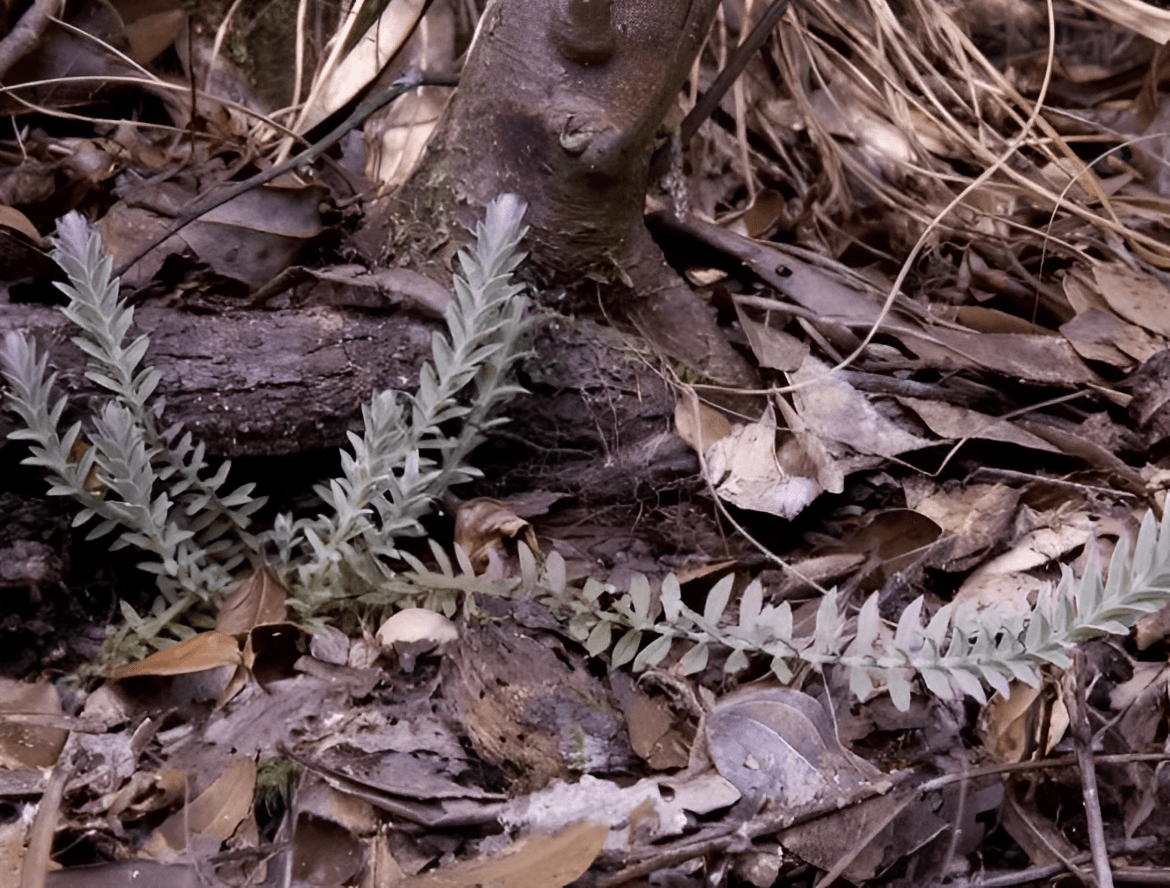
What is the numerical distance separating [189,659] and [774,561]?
0.69 metres

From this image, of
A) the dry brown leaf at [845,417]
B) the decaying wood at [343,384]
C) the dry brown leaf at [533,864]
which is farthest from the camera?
the dry brown leaf at [845,417]

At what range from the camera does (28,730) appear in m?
0.95

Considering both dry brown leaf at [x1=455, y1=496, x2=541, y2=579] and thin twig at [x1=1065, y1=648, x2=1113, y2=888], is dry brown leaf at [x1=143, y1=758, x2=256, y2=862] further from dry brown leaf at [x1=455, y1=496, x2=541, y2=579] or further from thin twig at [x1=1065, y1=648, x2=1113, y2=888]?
thin twig at [x1=1065, y1=648, x2=1113, y2=888]

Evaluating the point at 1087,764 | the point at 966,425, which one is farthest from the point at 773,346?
the point at 1087,764

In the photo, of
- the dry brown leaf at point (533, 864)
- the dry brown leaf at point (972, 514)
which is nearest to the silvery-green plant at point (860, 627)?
the dry brown leaf at point (972, 514)

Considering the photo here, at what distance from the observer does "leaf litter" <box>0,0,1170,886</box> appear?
0.86 metres

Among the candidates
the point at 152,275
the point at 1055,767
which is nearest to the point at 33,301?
the point at 152,275

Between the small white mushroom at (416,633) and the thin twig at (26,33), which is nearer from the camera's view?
the small white mushroom at (416,633)

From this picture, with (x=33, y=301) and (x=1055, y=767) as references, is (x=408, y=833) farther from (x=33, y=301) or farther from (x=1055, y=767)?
(x=33, y=301)

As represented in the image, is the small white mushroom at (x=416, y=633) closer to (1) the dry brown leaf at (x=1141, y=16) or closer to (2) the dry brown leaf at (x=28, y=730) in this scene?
(2) the dry brown leaf at (x=28, y=730)

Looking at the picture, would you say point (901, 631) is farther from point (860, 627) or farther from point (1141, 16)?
point (1141, 16)

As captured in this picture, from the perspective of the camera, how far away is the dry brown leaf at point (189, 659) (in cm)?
101

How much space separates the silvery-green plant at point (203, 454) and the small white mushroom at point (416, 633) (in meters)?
0.06

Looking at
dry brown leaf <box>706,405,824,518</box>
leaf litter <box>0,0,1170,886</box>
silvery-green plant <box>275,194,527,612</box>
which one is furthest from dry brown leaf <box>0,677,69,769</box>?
dry brown leaf <box>706,405,824,518</box>
